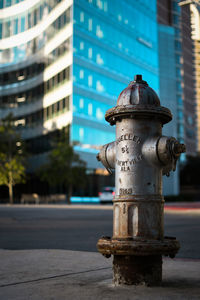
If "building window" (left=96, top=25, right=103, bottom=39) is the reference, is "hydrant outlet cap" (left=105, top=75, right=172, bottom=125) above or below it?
below

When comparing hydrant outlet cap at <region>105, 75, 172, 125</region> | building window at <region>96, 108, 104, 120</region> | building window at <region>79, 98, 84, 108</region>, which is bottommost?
hydrant outlet cap at <region>105, 75, 172, 125</region>

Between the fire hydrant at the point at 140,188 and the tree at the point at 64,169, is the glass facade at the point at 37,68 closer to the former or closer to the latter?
the tree at the point at 64,169

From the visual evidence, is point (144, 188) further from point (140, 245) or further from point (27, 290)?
point (27, 290)

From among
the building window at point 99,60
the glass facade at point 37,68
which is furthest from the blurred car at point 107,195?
the building window at point 99,60

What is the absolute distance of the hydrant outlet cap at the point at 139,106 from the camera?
4.12 m

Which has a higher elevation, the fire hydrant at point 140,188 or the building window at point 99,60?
the building window at point 99,60

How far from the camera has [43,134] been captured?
159 ft

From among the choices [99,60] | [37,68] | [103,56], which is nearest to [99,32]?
[103,56]

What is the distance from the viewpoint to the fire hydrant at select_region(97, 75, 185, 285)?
12.6 ft

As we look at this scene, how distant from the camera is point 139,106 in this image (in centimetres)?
410

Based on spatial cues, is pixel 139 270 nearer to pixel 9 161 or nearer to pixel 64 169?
pixel 64 169

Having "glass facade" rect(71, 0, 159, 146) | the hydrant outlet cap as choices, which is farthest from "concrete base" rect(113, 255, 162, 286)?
"glass facade" rect(71, 0, 159, 146)

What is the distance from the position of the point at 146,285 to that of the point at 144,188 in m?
0.91

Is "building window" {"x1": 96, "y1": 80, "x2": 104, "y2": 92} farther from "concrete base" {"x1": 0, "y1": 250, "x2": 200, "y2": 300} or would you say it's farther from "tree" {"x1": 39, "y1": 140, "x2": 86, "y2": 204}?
"concrete base" {"x1": 0, "y1": 250, "x2": 200, "y2": 300}
